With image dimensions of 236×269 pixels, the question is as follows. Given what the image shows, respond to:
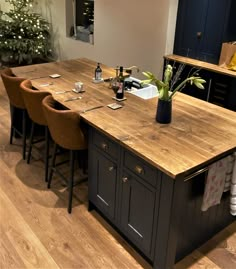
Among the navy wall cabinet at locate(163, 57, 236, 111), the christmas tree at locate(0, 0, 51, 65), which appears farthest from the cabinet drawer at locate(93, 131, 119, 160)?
the christmas tree at locate(0, 0, 51, 65)

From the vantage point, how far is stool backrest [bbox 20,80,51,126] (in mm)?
2932

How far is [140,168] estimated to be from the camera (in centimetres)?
211

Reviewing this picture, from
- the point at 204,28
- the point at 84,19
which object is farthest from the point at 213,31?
the point at 84,19

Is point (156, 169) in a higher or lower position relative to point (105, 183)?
higher

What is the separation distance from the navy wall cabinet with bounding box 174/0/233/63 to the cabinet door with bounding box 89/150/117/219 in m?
2.68

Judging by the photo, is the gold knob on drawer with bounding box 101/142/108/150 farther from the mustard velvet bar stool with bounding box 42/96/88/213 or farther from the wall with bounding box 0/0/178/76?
the wall with bounding box 0/0/178/76

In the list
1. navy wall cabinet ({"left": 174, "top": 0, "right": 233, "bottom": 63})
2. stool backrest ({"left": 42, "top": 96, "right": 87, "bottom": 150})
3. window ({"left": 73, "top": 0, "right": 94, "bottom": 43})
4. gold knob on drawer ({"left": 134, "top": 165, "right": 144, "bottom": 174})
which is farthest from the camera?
window ({"left": 73, "top": 0, "right": 94, "bottom": 43})

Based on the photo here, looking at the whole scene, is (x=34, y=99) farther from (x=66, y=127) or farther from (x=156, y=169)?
(x=156, y=169)

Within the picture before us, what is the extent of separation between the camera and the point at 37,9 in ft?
23.7

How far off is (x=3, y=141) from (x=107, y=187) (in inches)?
80.4

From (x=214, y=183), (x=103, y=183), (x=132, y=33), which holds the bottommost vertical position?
(x=103, y=183)

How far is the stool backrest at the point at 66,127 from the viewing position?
100 inches

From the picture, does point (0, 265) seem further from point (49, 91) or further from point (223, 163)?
point (223, 163)

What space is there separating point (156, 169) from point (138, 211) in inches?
16.5
